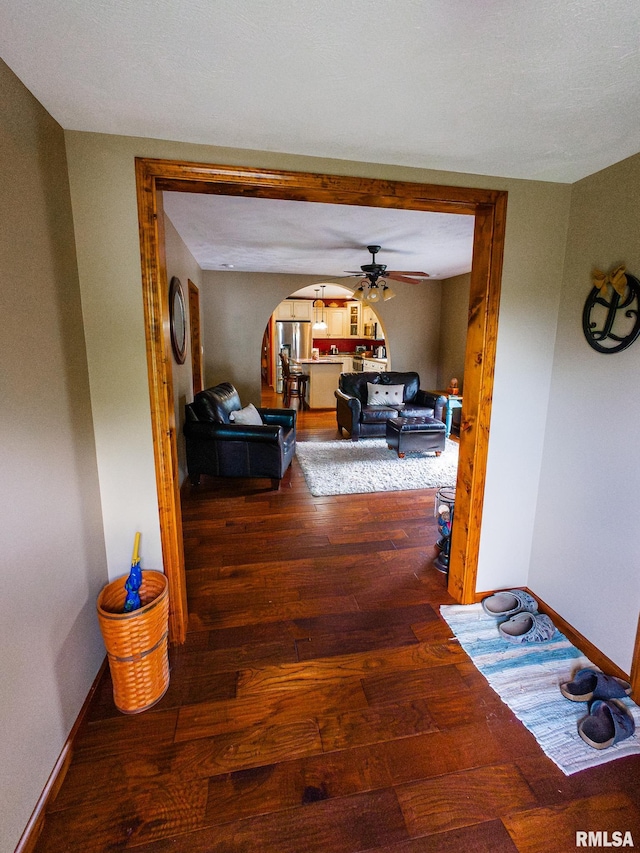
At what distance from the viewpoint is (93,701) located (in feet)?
5.72

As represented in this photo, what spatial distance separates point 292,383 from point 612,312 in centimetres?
816

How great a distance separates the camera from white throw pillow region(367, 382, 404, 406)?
18.8 feet

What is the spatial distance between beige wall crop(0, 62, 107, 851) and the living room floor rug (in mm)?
2611

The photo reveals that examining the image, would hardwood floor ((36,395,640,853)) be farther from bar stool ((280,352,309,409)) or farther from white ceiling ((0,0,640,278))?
bar stool ((280,352,309,409))

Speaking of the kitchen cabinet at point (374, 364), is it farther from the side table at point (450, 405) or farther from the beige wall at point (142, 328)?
the beige wall at point (142, 328)

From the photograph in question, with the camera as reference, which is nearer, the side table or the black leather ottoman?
the black leather ottoman

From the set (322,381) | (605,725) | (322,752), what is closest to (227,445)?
(322,752)

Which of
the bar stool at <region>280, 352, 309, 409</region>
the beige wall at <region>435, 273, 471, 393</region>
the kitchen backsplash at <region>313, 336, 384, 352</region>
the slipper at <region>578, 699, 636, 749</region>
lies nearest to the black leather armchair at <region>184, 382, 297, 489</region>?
the slipper at <region>578, 699, 636, 749</region>

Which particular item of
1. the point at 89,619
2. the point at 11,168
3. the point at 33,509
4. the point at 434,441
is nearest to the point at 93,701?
the point at 89,619

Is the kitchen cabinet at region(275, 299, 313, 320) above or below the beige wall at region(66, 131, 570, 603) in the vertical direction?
above

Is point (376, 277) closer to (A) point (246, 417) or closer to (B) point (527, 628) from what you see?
(A) point (246, 417)

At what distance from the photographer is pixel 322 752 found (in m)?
1.54

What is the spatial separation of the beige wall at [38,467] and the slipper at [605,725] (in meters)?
1.97

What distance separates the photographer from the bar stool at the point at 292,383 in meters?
9.20
